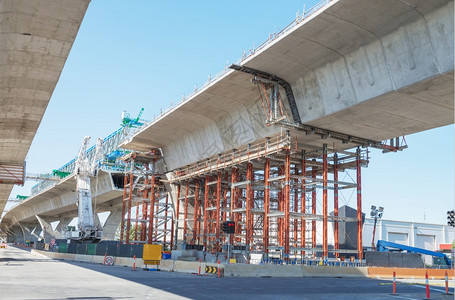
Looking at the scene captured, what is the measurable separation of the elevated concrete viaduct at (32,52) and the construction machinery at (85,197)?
24119 mm

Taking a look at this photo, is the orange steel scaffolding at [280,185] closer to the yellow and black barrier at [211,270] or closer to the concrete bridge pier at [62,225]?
the yellow and black barrier at [211,270]

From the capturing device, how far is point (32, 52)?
1878cm

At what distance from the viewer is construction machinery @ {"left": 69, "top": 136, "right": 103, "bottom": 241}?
170 feet

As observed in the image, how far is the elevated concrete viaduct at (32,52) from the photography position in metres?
15.3

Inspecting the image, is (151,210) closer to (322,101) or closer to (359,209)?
(359,209)

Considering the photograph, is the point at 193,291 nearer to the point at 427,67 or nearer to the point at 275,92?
the point at 427,67

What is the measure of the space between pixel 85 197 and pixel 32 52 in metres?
37.7

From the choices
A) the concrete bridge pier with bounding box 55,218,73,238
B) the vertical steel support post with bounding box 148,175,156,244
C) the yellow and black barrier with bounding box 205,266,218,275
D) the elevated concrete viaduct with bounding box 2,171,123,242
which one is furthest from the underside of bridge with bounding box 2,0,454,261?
the concrete bridge pier with bounding box 55,218,73,238

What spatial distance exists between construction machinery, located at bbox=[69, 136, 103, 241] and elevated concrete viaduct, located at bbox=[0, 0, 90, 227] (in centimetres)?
2412

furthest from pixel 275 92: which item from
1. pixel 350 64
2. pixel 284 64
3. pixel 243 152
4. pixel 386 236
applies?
pixel 386 236

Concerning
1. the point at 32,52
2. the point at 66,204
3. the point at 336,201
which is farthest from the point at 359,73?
the point at 66,204

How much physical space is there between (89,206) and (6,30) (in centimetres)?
3878

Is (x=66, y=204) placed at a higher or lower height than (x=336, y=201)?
higher

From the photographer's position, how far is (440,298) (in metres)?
17.5
